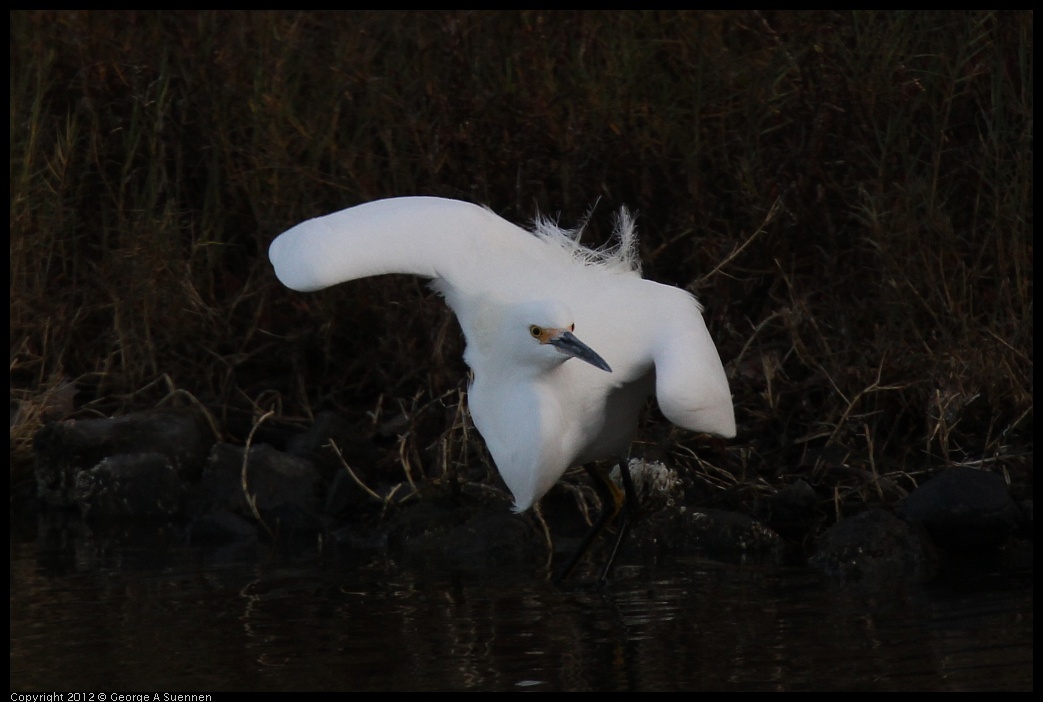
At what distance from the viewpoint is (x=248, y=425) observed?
6.64m

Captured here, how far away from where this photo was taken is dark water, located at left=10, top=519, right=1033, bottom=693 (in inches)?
151

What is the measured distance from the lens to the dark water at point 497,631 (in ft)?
12.6

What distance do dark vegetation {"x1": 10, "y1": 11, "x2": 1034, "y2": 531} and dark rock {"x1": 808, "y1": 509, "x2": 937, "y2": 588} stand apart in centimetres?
54

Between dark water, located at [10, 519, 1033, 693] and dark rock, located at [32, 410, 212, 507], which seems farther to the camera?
dark rock, located at [32, 410, 212, 507]

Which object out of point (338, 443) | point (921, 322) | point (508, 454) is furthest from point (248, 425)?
point (921, 322)

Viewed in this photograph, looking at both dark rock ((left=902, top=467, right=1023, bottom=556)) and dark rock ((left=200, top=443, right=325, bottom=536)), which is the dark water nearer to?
dark rock ((left=902, top=467, right=1023, bottom=556))

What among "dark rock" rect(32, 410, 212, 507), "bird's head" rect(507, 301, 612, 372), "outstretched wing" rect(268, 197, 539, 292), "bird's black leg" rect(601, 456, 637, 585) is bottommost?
"bird's black leg" rect(601, 456, 637, 585)

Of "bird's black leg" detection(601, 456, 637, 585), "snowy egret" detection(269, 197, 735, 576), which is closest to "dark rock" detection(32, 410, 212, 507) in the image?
"snowy egret" detection(269, 197, 735, 576)

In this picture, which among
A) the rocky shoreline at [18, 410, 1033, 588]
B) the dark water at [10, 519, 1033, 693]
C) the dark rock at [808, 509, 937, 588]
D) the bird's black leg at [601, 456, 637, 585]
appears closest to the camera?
the dark water at [10, 519, 1033, 693]

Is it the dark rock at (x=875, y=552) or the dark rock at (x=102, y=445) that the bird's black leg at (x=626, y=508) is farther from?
the dark rock at (x=102, y=445)

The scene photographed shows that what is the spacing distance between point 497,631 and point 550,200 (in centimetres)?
276

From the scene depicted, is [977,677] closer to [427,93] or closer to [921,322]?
[921,322]

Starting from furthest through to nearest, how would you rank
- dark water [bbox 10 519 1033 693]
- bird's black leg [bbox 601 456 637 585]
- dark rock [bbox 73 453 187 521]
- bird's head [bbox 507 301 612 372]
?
dark rock [bbox 73 453 187 521] < bird's black leg [bbox 601 456 637 585] < bird's head [bbox 507 301 612 372] < dark water [bbox 10 519 1033 693]

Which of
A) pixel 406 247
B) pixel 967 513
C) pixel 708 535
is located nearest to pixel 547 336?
pixel 406 247
